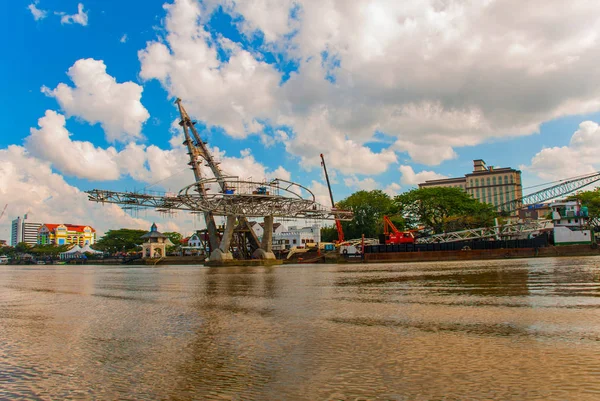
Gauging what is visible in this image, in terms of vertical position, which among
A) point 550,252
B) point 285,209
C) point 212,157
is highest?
point 212,157

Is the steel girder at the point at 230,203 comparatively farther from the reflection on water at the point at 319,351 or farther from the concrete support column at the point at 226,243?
the reflection on water at the point at 319,351

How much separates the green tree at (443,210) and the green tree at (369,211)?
4.98 metres

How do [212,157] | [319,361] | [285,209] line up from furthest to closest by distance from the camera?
[212,157] < [285,209] < [319,361]

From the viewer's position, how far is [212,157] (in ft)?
255

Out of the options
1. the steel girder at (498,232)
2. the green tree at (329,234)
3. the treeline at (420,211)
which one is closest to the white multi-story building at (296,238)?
the green tree at (329,234)

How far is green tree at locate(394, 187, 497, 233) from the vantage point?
263 feet

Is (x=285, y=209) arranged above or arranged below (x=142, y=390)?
above

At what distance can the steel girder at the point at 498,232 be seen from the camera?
6762 centimetres

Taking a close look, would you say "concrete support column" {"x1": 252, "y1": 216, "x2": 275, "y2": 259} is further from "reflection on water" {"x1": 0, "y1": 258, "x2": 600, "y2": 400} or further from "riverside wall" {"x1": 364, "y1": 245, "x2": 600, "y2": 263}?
"reflection on water" {"x1": 0, "y1": 258, "x2": 600, "y2": 400}

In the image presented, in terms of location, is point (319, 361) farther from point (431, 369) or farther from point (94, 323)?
point (94, 323)

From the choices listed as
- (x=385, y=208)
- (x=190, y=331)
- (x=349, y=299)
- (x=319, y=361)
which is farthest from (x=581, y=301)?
(x=385, y=208)

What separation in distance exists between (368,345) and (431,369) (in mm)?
1979

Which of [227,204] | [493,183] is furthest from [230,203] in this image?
[493,183]

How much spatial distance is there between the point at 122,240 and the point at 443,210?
318 ft
